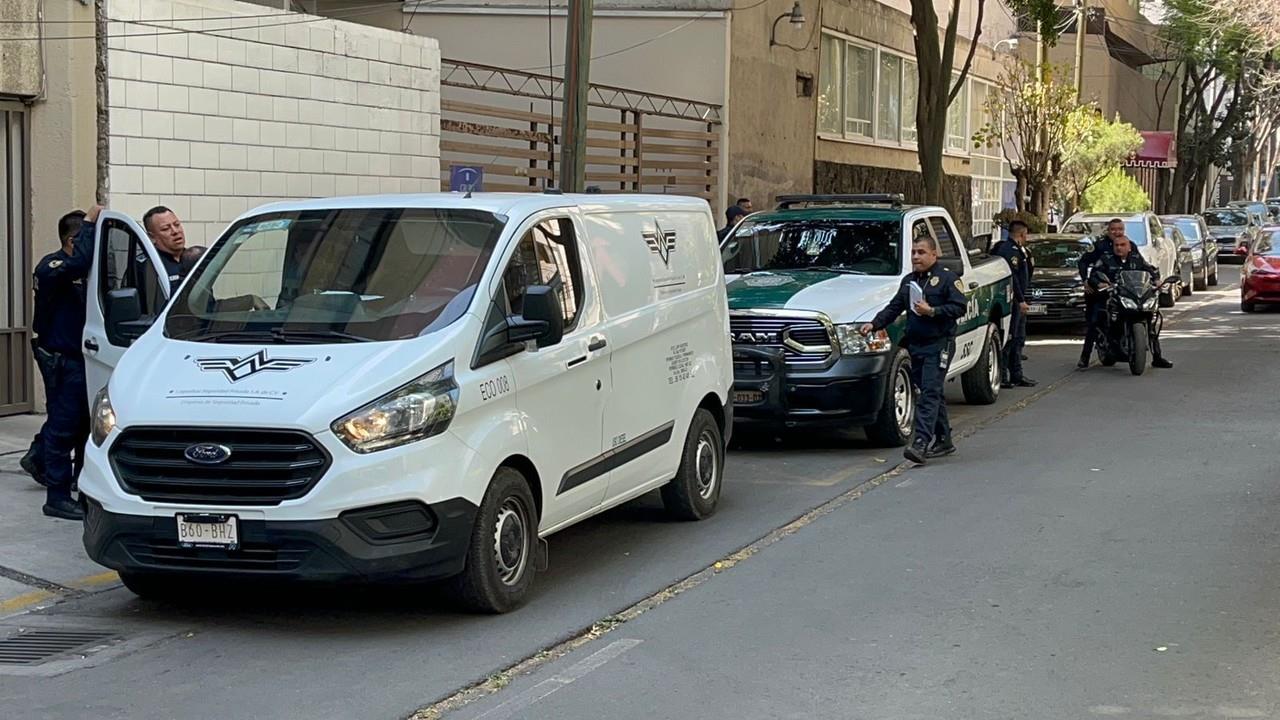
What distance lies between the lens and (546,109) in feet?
78.7

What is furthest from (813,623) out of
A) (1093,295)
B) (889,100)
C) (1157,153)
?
(1157,153)

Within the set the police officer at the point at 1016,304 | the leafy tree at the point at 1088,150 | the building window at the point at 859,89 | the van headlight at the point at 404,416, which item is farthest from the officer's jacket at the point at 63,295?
the leafy tree at the point at 1088,150

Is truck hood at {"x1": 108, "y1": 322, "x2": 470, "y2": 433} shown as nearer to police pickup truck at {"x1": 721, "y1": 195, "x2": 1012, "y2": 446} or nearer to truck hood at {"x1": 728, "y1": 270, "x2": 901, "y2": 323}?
police pickup truck at {"x1": 721, "y1": 195, "x2": 1012, "y2": 446}

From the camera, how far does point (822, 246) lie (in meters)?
14.1

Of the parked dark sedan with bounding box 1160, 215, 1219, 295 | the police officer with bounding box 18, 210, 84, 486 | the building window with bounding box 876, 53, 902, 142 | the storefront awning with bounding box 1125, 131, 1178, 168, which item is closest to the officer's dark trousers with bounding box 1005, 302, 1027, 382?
the police officer with bounding box 18, 210, 84, 486

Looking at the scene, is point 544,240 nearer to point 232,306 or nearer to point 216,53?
point 232,306

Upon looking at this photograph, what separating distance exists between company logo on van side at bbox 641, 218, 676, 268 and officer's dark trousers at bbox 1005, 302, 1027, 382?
8455 mm

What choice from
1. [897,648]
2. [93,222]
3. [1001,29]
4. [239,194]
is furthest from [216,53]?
[1001,29]

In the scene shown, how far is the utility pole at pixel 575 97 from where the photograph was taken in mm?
14586

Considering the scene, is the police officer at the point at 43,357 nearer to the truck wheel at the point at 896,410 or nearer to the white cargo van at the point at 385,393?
the white cargo van at the point at 385,393

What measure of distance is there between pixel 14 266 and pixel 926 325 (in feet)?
24.0

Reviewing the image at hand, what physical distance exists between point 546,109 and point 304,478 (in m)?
17.5

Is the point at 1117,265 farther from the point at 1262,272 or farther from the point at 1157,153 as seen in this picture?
the point at 1157,153

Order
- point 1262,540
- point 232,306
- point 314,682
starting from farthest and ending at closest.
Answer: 1. point 1262,540
2. point 232,306
3. point 314,682
